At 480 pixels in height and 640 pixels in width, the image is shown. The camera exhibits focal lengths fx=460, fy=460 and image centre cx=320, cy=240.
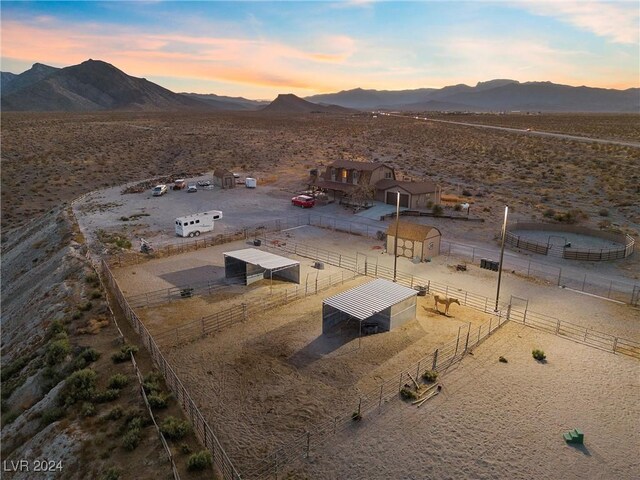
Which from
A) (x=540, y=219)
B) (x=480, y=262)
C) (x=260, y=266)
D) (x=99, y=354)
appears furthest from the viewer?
(x=540, y=219)

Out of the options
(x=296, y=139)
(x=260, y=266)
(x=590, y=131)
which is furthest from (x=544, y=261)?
(x=590, y=131)

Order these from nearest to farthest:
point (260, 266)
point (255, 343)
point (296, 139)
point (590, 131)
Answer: point (255, 343) < point (260, 266) < point (296, 139) < point (590, 131)

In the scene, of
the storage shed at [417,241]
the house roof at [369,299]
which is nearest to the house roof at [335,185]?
the storage shed at [417,241]

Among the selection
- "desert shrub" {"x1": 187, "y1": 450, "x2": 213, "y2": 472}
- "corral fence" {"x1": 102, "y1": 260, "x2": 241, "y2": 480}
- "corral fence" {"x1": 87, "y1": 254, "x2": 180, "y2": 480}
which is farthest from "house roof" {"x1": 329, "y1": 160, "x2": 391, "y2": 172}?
"desert shrub" {"x1": 187, "y1": 450, "x2": 213, "y2": 472}

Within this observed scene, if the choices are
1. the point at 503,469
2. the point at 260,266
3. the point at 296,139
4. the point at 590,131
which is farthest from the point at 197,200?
the point at 590,131

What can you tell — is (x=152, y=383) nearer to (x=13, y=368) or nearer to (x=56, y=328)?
(x=56, y=328)

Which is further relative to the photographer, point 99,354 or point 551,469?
point 99,354

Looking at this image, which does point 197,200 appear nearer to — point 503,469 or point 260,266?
point 260,266

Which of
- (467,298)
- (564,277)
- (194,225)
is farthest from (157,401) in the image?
(564,277)
